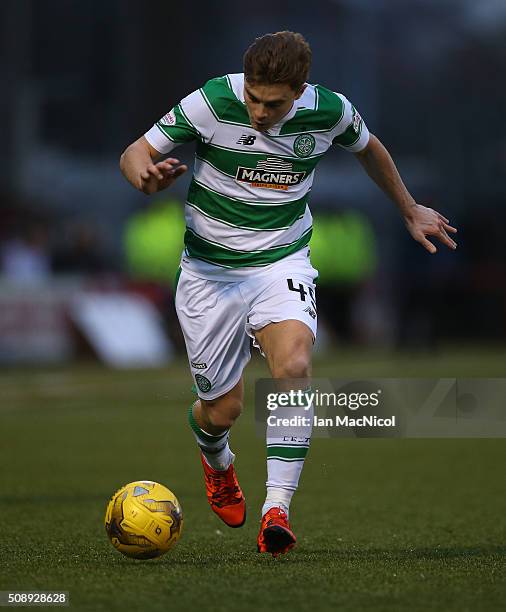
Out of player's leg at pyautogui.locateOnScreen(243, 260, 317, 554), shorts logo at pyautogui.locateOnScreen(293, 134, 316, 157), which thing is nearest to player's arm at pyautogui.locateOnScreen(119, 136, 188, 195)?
shorts logo at pyautogui.locateOnScreen(293, 134, 316, 157)

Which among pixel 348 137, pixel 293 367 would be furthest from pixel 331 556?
pixel 348 137

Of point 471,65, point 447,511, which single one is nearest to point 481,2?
point 471,65

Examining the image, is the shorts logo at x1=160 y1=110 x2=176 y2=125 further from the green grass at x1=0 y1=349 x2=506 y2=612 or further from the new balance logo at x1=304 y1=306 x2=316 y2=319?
the green grass at x1=0 y1=349 x2=506 y2=612

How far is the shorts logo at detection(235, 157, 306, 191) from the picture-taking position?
6.12 metres

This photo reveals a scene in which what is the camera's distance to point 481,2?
1132 inches

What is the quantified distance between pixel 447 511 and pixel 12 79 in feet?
67.5

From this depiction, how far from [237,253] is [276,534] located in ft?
4.47

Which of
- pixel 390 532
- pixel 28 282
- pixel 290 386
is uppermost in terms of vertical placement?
pixel 290 386

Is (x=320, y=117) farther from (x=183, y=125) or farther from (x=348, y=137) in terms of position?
(x=183, y=125)

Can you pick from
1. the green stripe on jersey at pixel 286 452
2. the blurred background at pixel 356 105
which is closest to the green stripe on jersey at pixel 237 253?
the green stripe on jersey at pixel 286 452

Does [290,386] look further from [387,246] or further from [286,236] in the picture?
[387,246]

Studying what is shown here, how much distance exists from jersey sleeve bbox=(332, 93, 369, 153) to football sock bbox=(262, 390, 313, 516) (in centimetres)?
128

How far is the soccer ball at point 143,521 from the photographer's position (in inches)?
217

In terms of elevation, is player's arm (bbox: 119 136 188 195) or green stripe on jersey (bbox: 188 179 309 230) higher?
player's arm (bbox: 119 136 188 195)
